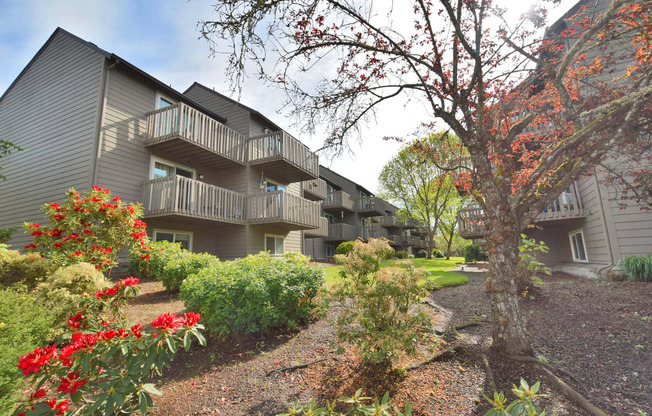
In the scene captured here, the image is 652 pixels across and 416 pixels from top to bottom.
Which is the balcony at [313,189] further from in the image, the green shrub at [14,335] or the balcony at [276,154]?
the green shrub at [14,335]

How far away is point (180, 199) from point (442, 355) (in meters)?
8.89

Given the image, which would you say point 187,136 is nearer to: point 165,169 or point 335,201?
point 165,169

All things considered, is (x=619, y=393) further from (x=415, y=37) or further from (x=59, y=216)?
(x=59, y=216)

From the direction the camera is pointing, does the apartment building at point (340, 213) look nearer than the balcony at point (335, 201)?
Yes

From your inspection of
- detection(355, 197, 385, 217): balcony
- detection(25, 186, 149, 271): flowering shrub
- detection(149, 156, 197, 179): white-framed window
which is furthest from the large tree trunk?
detection(355, 197, 385, 217): balcony

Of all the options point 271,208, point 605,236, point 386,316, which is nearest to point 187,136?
point 271,208

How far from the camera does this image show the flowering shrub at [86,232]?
553 cm

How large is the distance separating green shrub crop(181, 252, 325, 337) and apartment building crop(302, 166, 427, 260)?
11613 millimetres

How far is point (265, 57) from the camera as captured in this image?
3.40 metres

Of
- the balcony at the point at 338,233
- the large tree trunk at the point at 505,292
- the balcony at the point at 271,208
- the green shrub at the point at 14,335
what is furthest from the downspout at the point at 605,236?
the balcony at the point at 338,233

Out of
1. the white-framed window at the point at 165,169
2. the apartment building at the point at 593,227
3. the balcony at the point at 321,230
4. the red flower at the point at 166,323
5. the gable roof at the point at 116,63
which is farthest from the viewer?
the balcony at the point at 321,230

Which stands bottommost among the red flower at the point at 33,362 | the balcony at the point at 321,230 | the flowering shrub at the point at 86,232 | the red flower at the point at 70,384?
the red flower at the point at 70,384

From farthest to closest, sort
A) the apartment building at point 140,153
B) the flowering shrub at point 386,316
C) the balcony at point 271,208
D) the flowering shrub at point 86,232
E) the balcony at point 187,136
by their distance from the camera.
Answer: the balcony at point 271,208 → the balcony at point 187,136 → the apartment building at point 140,153 → the flowering shrub at point 86,232 → the flowering shrub at point 386,316

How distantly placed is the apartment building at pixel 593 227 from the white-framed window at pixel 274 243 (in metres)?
9.60
